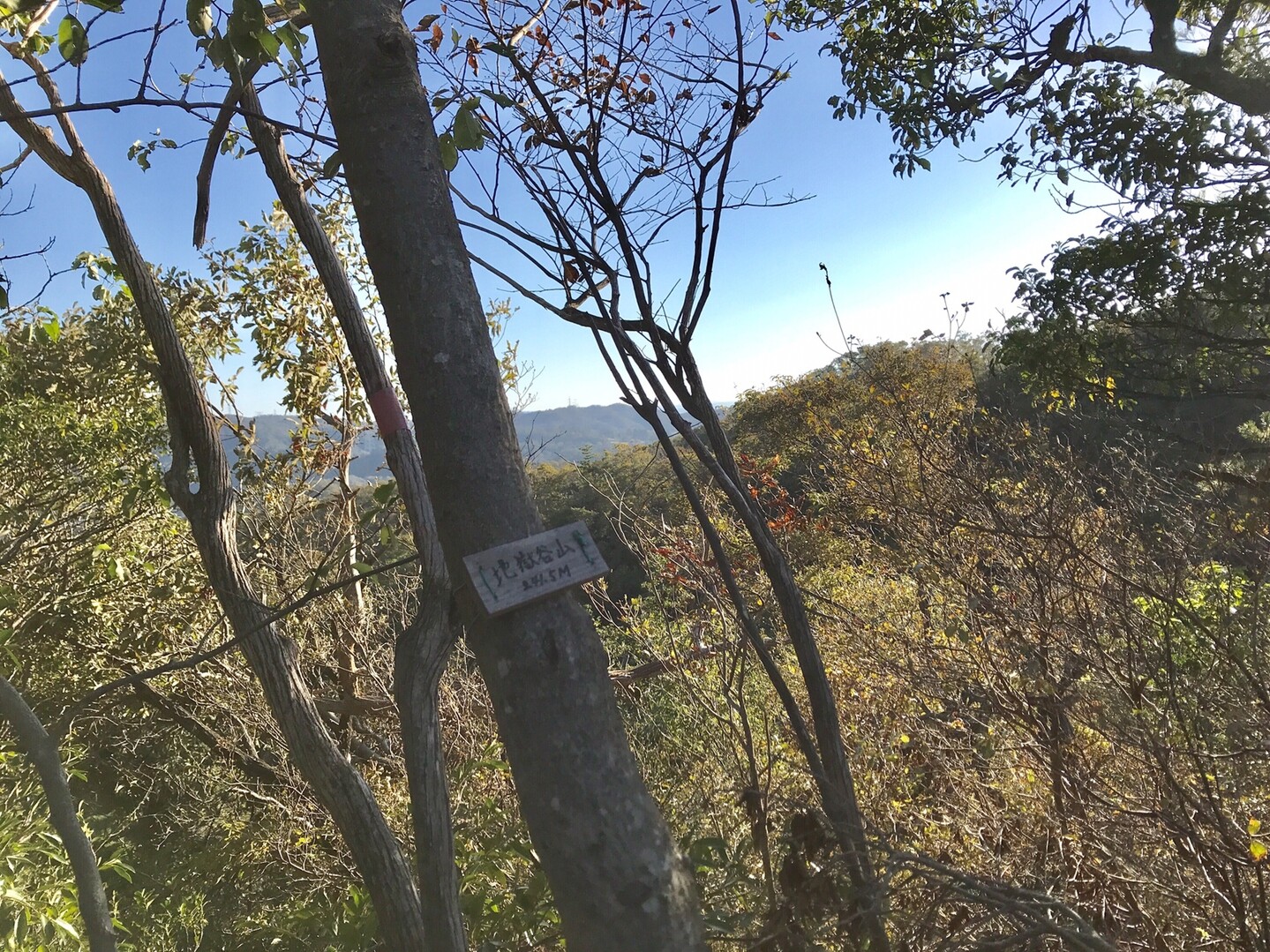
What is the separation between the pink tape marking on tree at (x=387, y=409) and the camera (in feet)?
5.21

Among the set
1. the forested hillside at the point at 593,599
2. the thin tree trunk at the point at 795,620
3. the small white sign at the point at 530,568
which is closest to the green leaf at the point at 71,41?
the forested hillside at the point at 593,599

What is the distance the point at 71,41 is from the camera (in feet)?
4.93

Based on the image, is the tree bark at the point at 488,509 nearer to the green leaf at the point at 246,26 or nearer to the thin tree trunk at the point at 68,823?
the green leaf at the point at 246,26

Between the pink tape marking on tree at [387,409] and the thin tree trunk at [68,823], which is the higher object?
the pink tape marking on tree at [387,409]

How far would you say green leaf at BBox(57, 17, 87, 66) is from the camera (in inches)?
58.6

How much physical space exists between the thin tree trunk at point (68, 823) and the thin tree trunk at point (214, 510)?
0.68 meters

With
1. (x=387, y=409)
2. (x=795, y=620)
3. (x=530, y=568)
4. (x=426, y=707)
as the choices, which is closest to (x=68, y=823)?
(x=426, y=707)

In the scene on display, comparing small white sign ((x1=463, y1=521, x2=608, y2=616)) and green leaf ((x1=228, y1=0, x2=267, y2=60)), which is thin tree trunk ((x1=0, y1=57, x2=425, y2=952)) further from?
small white sign ((x1=463, y1=521, x2=608, y2=616))

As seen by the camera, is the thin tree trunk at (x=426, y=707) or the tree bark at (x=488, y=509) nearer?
the tree bark at (x=488, y=509)

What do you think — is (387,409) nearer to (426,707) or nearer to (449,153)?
(449,153)

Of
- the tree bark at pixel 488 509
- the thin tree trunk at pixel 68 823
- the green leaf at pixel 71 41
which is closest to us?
the tree bark at pixel 488 509

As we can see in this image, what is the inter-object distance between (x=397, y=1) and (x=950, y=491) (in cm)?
380

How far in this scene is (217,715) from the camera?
6.31 m

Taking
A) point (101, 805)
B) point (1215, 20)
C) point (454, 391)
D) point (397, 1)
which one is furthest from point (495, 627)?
point (101, 805)
